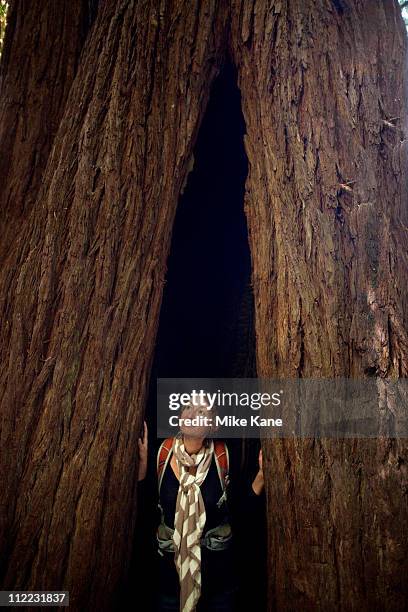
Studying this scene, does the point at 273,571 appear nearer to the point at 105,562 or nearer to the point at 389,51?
the point at 105,562

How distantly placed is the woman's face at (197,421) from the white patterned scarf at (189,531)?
5.1 inches

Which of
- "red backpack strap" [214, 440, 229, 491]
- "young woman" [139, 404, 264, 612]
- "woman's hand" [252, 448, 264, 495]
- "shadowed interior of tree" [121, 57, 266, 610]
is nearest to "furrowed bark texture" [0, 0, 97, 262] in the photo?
"shadowed interior of tree" [121, 57, 266, 610]

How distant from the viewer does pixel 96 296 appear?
2469 mm

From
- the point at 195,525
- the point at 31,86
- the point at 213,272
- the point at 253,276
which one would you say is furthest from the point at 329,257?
the point at 31,86

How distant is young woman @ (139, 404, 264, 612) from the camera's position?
250cm

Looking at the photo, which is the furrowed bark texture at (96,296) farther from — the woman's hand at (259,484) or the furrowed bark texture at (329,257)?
the woman's hand at (259,484)

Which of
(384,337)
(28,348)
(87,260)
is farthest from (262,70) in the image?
(28,348)

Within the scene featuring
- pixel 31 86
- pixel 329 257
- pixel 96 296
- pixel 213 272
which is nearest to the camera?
pixel 329 257

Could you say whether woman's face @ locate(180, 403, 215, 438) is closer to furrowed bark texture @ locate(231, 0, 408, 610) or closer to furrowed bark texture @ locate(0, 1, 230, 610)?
furrowed bark texture @ locate(0, 1, 230, 610)

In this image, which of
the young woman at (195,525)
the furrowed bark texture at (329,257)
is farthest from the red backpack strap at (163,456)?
the furrowed bark texture at (329,257)

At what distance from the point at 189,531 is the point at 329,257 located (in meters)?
1.56

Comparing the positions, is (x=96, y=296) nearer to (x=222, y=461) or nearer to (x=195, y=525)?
(x=222, y=461)

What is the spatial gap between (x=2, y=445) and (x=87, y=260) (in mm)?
986

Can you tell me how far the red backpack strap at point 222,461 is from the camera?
264 centimetres
